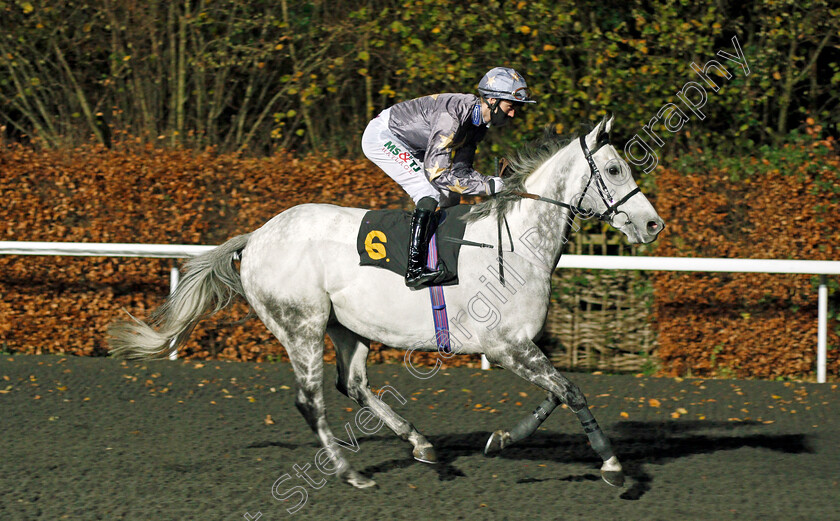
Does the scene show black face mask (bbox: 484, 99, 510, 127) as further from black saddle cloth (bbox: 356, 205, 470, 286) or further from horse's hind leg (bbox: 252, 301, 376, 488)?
horse's hind leg (bbox: 252, 301, 376, 488)

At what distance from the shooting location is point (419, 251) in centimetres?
464

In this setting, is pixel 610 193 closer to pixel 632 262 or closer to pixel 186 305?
pixel 186 305

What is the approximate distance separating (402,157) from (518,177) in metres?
0.71

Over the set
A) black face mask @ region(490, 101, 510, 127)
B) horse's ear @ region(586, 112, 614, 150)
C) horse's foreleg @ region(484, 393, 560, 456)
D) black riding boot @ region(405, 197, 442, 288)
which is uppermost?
black face mask @ region(490, 101, 510, 127)

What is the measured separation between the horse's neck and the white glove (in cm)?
18

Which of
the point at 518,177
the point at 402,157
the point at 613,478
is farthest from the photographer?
the point at 402,157

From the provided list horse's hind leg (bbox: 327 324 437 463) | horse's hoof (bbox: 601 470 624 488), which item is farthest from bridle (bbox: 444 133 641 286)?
horse's hoof (bbox: 601 470 624 488)

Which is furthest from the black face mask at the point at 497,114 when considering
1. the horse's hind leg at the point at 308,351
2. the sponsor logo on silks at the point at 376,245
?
the horse's hind leg at the point at 308,351

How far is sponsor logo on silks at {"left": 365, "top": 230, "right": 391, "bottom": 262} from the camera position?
15.6 ft

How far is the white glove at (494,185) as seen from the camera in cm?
465

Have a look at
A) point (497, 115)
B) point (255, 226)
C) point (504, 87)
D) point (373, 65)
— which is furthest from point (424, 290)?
point (373, 65)

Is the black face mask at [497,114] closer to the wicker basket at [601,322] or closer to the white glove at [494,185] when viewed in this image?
the white glove at [494,185]

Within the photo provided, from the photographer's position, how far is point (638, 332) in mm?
7676

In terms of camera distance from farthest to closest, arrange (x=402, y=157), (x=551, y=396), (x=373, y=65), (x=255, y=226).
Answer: (x=373, y=65)
(x=255, y=226)
(x=402, y=157)
(x=551, y=396)
